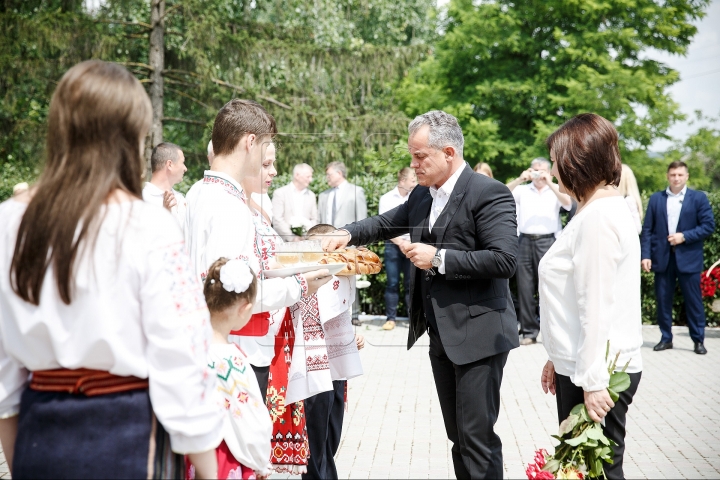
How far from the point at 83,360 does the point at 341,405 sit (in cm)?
270

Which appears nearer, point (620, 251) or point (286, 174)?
point (620, 251)

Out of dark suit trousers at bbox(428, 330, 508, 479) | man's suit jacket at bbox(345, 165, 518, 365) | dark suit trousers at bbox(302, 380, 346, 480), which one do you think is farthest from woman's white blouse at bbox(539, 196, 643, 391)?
dark suit trousers at bbox(302, 380, 346, 480)

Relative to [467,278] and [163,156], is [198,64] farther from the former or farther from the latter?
[467,278]

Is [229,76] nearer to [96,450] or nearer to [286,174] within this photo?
[286,174]

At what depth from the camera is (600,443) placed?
3320mm

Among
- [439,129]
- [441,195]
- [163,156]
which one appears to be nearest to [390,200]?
[441,195]

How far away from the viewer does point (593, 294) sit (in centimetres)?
327

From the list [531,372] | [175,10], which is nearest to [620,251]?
[531,372]

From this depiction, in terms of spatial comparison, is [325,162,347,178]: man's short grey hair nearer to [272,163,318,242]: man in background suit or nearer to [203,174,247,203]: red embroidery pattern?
[272,163,318,242]: man in background suit

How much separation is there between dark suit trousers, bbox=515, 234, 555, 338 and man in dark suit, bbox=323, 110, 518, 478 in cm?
705

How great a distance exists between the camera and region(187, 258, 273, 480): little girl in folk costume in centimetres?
296

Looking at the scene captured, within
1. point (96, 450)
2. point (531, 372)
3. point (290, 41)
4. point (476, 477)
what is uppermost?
point (290, 41)

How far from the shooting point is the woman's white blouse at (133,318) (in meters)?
2.12

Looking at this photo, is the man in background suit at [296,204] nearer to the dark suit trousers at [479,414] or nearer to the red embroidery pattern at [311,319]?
the red embroidery pattern at [311,319]
